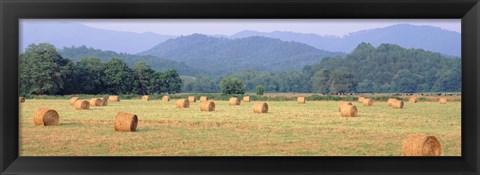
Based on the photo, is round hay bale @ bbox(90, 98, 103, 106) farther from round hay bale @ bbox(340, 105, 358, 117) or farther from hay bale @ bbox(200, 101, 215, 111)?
round hay bale @ bbox(340, 105, 358, 117)

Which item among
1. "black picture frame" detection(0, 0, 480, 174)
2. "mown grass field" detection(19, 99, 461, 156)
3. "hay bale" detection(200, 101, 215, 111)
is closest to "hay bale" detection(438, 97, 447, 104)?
"mown grass field" detection(19, 99, 461, 156)

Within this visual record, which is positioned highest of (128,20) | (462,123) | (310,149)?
(128,20)

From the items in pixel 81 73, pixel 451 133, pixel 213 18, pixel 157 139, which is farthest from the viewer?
pixel 81 73

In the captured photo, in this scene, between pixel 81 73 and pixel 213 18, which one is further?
pixel 81 73

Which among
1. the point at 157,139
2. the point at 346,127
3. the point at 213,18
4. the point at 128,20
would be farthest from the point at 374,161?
the point at 346,127

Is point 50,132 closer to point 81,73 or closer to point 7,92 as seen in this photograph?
point 7,92

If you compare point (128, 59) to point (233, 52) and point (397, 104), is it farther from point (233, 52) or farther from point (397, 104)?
point (397, 104)

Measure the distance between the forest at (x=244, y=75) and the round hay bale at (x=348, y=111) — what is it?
4.10 m

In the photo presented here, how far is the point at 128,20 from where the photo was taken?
3.22 m

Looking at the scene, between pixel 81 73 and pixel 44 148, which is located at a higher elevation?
pixel 81 73

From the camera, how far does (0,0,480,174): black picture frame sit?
10.2 feet

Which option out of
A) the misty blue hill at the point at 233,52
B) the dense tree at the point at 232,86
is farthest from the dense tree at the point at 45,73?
the dense tree at the point at 232,86

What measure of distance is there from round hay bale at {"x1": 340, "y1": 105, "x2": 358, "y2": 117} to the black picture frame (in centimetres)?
1148

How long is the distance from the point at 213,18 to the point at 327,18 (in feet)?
2.04
